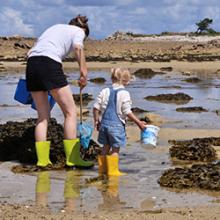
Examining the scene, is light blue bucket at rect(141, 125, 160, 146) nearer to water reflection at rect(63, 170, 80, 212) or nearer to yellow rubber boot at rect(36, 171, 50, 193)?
water reflection at rect(63, 170, 80, 212)

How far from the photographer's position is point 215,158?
8055 millimetres

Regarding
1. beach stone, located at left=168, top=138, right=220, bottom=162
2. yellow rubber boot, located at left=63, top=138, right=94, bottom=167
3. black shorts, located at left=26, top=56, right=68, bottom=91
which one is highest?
black shorts, located at left=26, top=56, right=68, bottom=91

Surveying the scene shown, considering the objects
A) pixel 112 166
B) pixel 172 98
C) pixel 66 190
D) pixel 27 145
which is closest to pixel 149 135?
pixel 112 166

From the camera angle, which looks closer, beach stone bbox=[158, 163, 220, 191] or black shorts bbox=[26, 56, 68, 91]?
beach stone bbox=[158, 163, 220, 191]

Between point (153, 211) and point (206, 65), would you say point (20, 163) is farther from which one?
point (206, 65)

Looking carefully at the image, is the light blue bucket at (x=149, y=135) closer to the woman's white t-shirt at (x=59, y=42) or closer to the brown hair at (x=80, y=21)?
the woman's white t-shirt at (x=59, y=42)

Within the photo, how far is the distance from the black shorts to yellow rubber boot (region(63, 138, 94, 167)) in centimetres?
69

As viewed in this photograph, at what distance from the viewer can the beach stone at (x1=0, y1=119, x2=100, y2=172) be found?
779cm

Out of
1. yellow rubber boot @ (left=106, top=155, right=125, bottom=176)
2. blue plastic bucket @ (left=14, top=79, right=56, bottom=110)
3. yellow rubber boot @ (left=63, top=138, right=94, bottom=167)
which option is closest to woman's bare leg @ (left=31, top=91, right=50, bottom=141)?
yellow rubber boot @ (left=63, top=138, right=94, bottom=167)

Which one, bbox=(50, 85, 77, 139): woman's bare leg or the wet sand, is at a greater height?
bbox=(50, 85, 77, 139): woman's bare leg

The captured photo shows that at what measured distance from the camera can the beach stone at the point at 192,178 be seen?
249 inches

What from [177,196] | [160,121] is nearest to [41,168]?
[177,196]

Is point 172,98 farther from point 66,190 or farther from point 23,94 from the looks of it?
point 66,190

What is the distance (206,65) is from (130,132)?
28078mm
